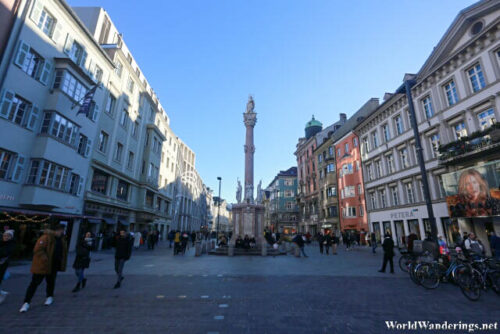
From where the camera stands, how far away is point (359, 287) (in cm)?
821

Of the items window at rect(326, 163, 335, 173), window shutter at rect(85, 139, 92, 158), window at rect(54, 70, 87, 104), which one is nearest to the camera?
window at rect(54, 70, 87, 104)

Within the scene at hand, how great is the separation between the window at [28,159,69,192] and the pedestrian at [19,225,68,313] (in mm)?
13264

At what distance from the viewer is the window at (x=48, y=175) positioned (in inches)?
647

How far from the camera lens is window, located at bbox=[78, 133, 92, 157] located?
20997mm

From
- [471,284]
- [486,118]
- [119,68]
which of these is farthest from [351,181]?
[119,68]

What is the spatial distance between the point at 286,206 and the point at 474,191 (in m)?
52.6

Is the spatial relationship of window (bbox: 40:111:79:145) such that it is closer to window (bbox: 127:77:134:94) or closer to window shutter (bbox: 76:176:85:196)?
window shutter (bbox: 76:176:85:196)

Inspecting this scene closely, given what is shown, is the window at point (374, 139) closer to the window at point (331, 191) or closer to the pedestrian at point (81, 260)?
the window at point (331, 191)

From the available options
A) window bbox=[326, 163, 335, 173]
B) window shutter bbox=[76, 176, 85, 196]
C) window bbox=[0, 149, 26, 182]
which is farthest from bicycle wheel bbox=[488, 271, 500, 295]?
window bbox=[326, 163, 335, 173]

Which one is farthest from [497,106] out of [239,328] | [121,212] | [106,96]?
[121,212]

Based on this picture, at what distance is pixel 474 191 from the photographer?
1852cm

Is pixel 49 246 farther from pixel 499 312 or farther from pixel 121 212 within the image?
pixel 121 212

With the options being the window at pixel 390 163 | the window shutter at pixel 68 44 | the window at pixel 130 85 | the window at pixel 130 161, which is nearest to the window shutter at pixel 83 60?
the window shutter at pixel 68 44

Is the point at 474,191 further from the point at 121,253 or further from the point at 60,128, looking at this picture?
the point at 60,128
